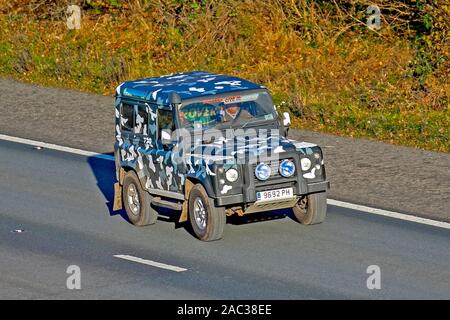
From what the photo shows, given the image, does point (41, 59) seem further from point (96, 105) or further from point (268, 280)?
point (268, 280)

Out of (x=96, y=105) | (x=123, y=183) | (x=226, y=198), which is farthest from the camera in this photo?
(x=96, y=105)

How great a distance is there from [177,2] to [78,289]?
16.6 m

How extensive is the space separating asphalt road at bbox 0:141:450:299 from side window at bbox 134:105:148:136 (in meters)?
1.32

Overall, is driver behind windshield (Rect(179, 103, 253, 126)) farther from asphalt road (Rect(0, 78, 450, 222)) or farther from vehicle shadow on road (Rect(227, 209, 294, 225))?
asphalt road (Rect(0, 78, 450, 222))

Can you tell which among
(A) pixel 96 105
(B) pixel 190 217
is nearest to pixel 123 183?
(B) pixel 190 217

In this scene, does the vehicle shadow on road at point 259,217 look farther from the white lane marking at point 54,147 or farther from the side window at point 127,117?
the white lane marking at point 54,147

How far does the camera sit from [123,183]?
63.8 feet

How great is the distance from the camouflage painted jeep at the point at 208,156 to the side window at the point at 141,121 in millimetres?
14

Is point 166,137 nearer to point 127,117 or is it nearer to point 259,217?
point 127,117

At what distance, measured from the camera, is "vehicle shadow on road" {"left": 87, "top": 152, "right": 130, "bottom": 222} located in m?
20.4

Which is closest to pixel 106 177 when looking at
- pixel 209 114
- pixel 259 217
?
pixel 259 217

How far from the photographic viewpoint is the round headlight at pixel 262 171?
58.1 feet

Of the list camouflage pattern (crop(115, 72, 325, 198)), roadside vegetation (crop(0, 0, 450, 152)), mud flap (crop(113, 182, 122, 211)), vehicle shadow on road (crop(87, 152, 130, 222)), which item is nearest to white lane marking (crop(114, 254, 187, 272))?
camouflage pattern (crop(115, 72, 325, 198))

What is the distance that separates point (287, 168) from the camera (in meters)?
17.9
